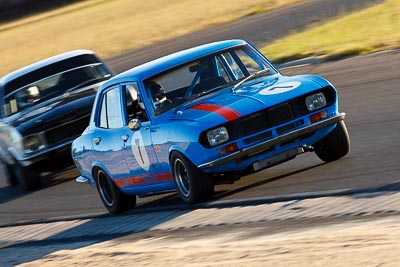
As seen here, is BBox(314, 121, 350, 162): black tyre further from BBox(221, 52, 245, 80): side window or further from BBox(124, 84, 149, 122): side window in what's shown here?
BBox(124, 84, 149, 122): side window

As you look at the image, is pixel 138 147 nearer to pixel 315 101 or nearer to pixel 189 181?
pixel 189 181

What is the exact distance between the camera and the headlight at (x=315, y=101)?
9850mm

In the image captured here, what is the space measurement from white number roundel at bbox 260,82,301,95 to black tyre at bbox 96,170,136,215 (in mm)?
2203

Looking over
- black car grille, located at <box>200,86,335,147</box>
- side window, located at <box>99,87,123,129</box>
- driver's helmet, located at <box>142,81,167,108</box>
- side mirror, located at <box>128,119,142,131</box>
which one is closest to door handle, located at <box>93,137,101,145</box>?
side window, located at <box>99,87,123,129</box>

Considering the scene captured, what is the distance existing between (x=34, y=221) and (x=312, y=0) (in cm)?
2830

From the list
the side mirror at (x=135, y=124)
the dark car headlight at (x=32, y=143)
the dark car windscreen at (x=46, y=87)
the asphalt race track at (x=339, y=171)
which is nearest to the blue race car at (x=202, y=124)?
the side mirror at (x=135, y=124)

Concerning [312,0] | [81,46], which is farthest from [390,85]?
[81,46]

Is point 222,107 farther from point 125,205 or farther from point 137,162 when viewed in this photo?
point 125,205

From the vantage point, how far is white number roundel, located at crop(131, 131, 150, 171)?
10.4 metres

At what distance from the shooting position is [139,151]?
1054 cm

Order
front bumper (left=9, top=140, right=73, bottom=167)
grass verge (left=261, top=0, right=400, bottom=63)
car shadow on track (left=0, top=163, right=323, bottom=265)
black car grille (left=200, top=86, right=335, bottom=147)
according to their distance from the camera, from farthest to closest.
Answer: grass verge (left=261, top=0, right=400, bottom=63)
front bumper (left=9, top=140, right=73, bottom=167)
car shadow on track (left=0, top=163, right=323, bottom=265)
black car grille (left=200, top=86, right=335, bottom=147)

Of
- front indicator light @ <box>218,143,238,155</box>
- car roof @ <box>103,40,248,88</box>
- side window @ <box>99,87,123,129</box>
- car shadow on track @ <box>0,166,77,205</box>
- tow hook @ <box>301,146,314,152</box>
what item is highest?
car roof @ <box>103,40,248,88</box>

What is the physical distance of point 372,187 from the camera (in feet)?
28.7

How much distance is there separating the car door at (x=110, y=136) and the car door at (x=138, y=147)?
116 mm
